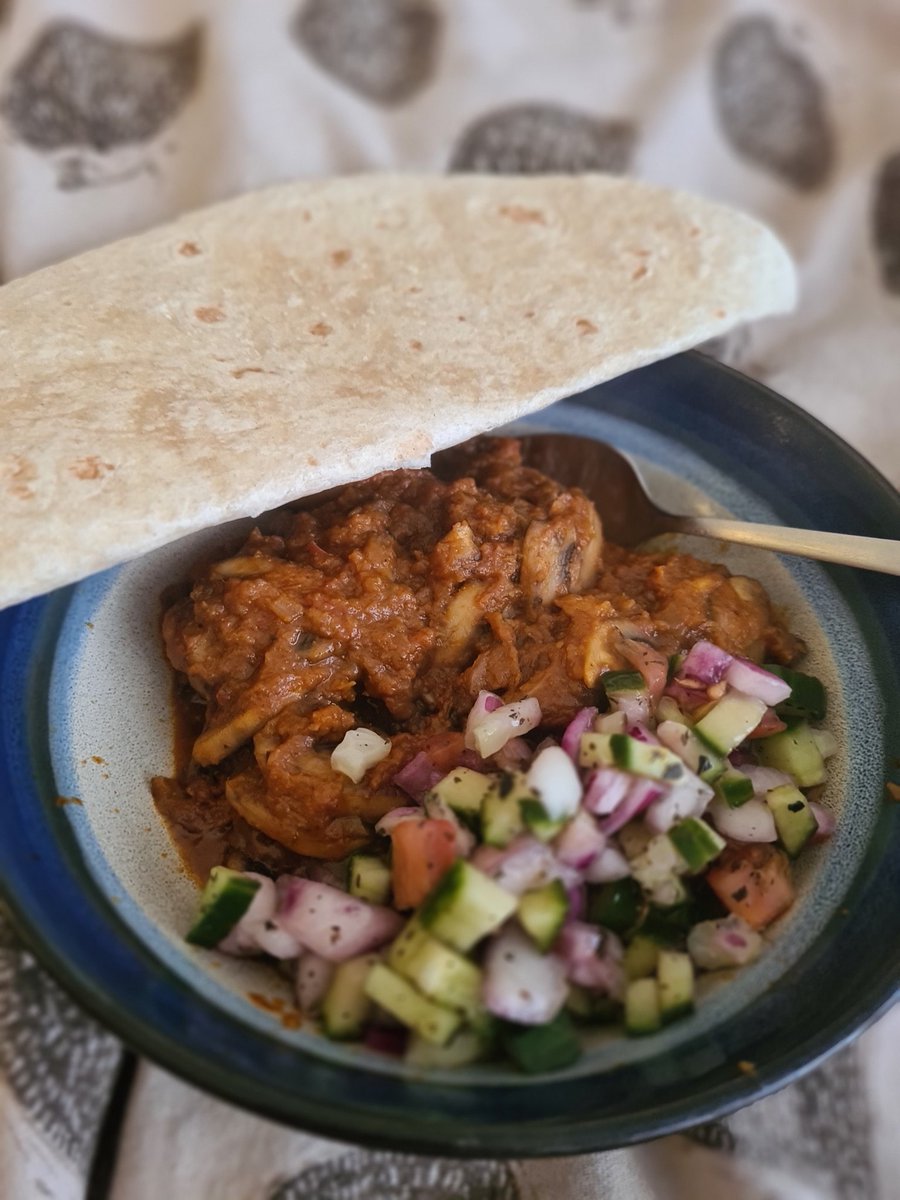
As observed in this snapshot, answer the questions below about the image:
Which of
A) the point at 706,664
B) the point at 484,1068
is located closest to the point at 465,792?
the point at 484,1068

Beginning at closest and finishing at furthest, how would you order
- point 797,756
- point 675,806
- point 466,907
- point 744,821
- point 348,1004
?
1. point 466,907
2. point 348,1004
3. point 675,806
4. point 744,821
5. point 797,756

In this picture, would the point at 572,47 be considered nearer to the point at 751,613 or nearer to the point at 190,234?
the point at 190,234

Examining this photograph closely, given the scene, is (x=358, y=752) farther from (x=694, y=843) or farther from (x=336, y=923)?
(x=694, y=843)

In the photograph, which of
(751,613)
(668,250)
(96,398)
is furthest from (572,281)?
(96,398)

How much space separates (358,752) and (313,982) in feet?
1.41

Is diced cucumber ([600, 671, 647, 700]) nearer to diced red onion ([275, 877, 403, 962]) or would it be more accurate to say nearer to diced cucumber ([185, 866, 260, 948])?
diced red onion ([275, 877, 403, 962])

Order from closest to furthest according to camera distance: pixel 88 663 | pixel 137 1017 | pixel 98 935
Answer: pixel 137 1017, pixel 98 935, pixel 88 663

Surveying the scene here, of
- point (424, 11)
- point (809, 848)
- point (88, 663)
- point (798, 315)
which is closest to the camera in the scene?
point (809, 848)

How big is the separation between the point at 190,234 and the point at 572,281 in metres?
0.94

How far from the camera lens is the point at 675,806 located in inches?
73.7

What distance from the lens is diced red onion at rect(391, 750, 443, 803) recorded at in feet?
6.73

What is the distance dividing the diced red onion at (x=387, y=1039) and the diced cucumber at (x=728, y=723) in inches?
29.9

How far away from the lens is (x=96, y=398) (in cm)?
208

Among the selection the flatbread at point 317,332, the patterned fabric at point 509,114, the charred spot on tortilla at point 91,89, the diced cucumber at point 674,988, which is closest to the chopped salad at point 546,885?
the diced cucumber at point 674,988
